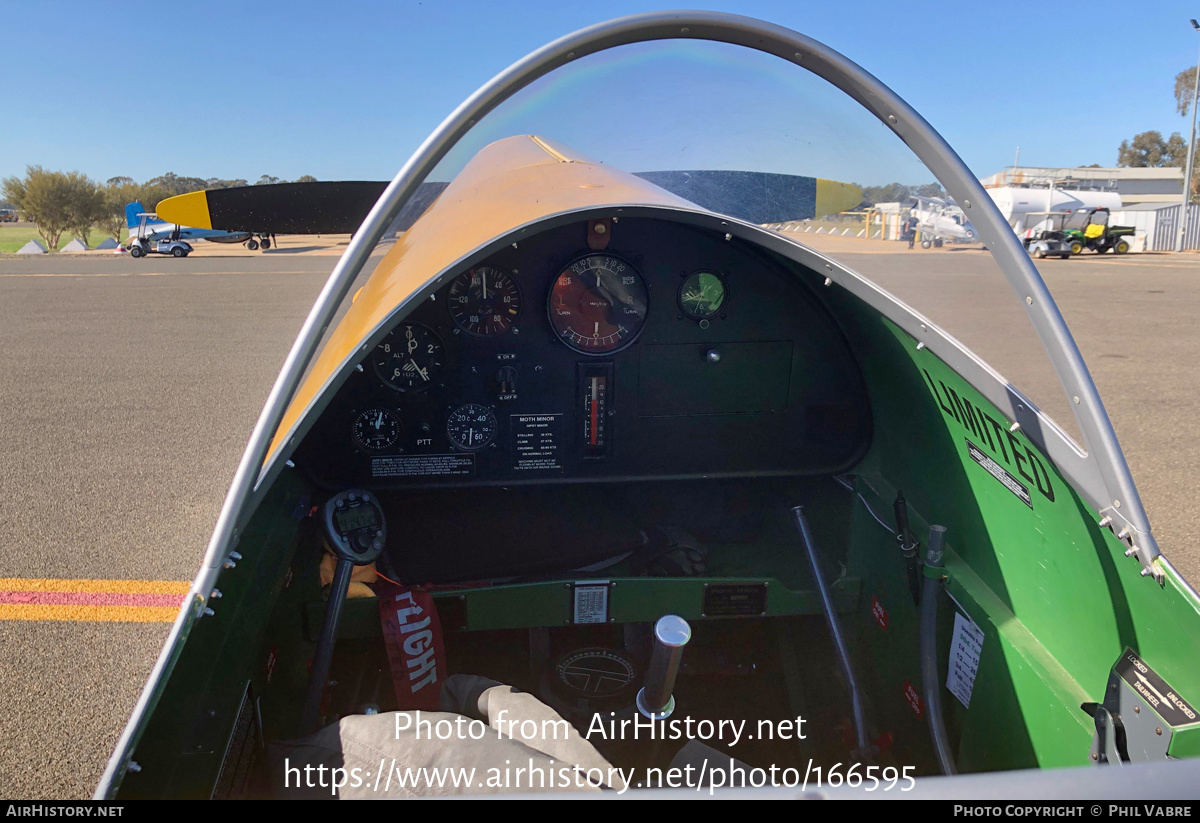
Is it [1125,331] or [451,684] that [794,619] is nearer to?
[451,684]

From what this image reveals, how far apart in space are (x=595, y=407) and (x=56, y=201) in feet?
160

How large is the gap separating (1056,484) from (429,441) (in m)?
1.86

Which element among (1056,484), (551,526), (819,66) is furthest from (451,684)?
(819,66)

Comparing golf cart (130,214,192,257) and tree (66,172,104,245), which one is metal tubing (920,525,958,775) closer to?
golf cart (130,214,192,257)

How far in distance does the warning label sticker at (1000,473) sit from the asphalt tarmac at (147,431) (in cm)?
19

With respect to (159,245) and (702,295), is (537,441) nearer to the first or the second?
(702,295)

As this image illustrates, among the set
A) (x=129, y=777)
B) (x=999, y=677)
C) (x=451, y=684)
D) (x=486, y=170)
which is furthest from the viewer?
(x=486, y=170)

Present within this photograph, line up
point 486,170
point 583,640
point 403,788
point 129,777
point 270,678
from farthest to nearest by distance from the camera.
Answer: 1. point 583,640
2. point 486,170
3. point 270,678
4. point 403,788
5. point 129,777

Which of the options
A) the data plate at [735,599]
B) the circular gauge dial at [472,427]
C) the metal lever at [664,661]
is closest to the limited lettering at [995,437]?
the metal lever at [664,661]

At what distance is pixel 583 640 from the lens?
2.59 meters

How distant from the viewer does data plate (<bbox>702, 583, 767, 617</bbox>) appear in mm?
2408

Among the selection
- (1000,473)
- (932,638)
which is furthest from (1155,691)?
(932,638)

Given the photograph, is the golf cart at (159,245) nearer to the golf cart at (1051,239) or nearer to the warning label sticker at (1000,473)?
the warning label sticker at (1000,473)

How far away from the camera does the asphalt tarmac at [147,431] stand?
6.67 ft
